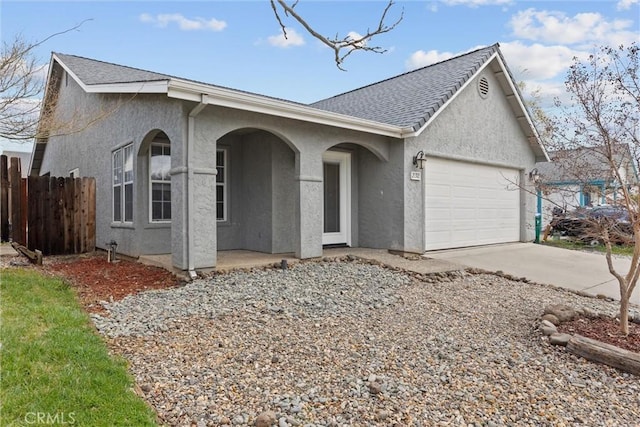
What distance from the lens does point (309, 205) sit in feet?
26.8

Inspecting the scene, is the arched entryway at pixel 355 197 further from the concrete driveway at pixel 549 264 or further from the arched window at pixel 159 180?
the arched window at pixel 159 180

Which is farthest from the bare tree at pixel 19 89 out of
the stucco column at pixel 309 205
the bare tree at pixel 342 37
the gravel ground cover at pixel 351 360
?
the bare tree at pixel 342 37

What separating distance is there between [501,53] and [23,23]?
1118 cm

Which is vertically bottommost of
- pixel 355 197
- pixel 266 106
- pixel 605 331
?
pixel 605 331

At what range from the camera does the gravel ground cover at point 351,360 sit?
3.09 meters

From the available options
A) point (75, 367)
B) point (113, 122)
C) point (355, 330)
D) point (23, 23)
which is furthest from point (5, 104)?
point (355, 330)

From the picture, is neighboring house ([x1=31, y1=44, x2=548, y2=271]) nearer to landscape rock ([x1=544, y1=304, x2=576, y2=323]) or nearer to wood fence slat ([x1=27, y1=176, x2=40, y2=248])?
wood fence slat ([x1=27, y1=176, x2=40, y2=248])

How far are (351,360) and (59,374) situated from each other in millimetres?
2434

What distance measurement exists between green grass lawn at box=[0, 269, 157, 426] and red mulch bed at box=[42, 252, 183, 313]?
85 centimetres

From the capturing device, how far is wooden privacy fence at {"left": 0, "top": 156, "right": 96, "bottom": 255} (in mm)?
9617

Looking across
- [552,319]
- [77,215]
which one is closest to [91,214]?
[77,215]

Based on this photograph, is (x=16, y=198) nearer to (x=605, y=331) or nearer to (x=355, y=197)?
(x=355, y=197)

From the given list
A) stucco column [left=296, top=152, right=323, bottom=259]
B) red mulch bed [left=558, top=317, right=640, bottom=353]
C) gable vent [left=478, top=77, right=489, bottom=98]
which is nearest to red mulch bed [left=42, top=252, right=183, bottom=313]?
stucco column [left=296, top=152, right=323, bottom=259]

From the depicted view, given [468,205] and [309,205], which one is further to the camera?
[468,205]
